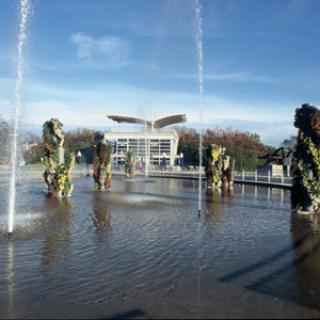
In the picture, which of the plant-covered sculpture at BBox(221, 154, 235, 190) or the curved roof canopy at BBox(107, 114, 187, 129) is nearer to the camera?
the plant-covered sculpture at BBox(221, 154, 235, 190)

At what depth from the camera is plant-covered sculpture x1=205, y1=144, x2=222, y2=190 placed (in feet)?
82.8

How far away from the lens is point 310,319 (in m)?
4.75

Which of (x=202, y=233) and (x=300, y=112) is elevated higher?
(x=300, y=112)

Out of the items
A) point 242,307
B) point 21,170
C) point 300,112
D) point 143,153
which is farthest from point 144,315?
point 143,153

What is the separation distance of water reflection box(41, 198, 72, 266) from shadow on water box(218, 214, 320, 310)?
9.88ft

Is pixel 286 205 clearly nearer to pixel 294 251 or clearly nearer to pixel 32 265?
pixel 294 251

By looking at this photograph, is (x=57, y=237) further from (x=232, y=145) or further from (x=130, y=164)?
(x=232, y=145)

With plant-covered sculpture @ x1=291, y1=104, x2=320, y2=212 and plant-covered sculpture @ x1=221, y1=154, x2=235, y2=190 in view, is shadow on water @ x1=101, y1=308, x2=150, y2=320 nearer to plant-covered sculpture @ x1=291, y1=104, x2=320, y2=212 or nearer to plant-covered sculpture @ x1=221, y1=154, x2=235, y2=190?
plant-covered sculpture @ x1=291, y1=104, x2=320, y2=212

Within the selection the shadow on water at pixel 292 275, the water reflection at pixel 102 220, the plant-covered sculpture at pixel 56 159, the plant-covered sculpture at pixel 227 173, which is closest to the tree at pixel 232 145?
the plant-covered sculpture at pixel 227 173

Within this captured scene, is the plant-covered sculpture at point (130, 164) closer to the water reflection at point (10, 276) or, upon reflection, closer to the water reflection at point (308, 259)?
the water reflection at point (308, 259)

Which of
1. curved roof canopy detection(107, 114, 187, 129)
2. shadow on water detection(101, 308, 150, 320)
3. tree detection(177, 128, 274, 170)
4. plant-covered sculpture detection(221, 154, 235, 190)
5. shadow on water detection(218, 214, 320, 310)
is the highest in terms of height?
curved roof canopy detection(107, 114, 187, 129)

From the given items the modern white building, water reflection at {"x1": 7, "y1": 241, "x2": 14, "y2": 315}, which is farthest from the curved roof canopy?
water reflection at {"x1": 7, "y1": 241, "x2": 14, "y2": 315}

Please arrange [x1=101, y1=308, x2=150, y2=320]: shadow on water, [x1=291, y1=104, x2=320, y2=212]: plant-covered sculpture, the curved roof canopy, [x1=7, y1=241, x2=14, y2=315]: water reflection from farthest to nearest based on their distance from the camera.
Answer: the curved roof canopy < [x1=291, y1=104, x2=320, y2=212]: plant-covered sculpture < [x1=7, y1=241, x2=14, y2=315]: water reflection < [x1=101, y1=308, x2=150, y2=320]: shadow on water

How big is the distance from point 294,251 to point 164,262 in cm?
273
